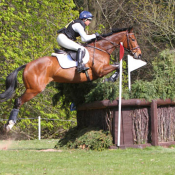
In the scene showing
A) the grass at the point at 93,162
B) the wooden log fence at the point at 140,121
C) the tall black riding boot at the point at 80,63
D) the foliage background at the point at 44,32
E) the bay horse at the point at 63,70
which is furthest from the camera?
the foliage background at the point at 44,32

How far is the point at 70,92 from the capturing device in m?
9.58

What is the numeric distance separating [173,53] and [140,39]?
1149 cm

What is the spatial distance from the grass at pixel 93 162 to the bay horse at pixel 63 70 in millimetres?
1378

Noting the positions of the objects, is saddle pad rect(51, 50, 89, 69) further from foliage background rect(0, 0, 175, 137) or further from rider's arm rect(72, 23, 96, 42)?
foliage background rect(0, 0, 175, 137)

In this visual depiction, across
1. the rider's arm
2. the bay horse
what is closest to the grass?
the bay horse

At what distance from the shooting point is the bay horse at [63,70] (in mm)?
8562

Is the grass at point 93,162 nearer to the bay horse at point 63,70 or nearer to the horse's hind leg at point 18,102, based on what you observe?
the horse's hind leg at point 18,102

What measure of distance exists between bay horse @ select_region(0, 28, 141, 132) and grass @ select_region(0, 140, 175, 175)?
138 centimetres

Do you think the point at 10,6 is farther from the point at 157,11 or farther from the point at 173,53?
the point at 173,53

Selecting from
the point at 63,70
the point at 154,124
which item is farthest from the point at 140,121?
the point at 63,70

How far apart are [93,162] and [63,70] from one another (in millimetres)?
2539

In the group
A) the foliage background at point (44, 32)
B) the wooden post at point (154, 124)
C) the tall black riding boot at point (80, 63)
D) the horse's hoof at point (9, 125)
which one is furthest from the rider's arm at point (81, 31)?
the foliage background at point (44, 32)

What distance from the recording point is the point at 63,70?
8570 millimetres

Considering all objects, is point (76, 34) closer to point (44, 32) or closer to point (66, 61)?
point (66, 61)
